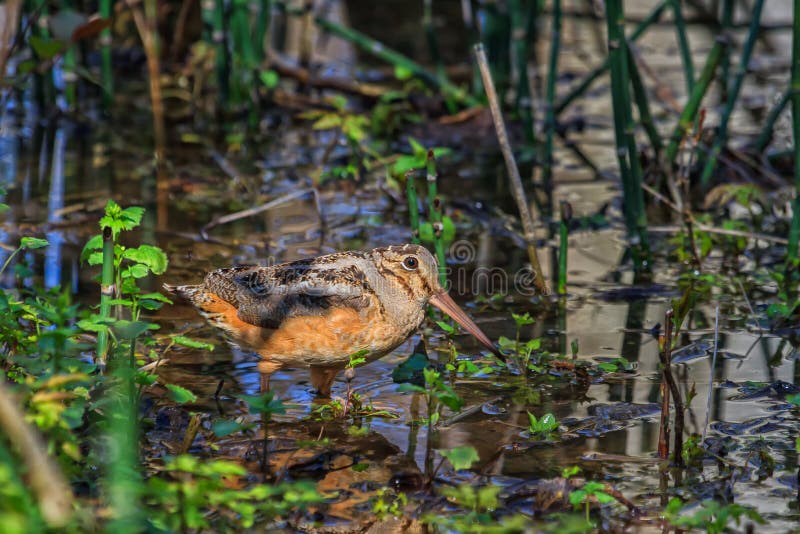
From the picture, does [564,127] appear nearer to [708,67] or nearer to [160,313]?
[708,67]

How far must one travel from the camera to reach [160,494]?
287 centimetres

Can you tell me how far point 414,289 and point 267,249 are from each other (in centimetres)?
198

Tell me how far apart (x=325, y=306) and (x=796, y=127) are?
9.47ft

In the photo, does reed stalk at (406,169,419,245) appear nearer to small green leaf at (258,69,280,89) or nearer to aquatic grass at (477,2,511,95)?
small green leaf at (258,69,280,89)

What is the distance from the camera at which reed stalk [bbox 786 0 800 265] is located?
5.45m

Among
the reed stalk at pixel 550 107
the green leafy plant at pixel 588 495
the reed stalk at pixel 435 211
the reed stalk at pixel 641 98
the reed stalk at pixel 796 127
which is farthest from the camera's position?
the reed stalk at pixel 550 107

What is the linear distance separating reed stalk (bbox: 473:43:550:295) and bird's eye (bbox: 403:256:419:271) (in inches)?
35.9

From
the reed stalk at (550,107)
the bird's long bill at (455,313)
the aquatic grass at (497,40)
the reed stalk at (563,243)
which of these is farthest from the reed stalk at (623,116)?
the aquatic grass at (497,40)

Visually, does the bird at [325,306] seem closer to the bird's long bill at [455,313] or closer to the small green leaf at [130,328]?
the bird's long bill at [455,313]

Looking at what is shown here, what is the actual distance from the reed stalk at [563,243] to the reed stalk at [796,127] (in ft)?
4.12

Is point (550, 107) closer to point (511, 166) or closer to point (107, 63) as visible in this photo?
point (511, 166)

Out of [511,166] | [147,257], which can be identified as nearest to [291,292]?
[147,257]

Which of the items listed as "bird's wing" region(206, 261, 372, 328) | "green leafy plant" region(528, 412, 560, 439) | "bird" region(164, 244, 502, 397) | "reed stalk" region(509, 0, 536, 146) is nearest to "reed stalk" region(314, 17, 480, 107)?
"reed stalk" region(509, 0, 536, 146)

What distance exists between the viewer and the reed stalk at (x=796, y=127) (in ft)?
17.9
